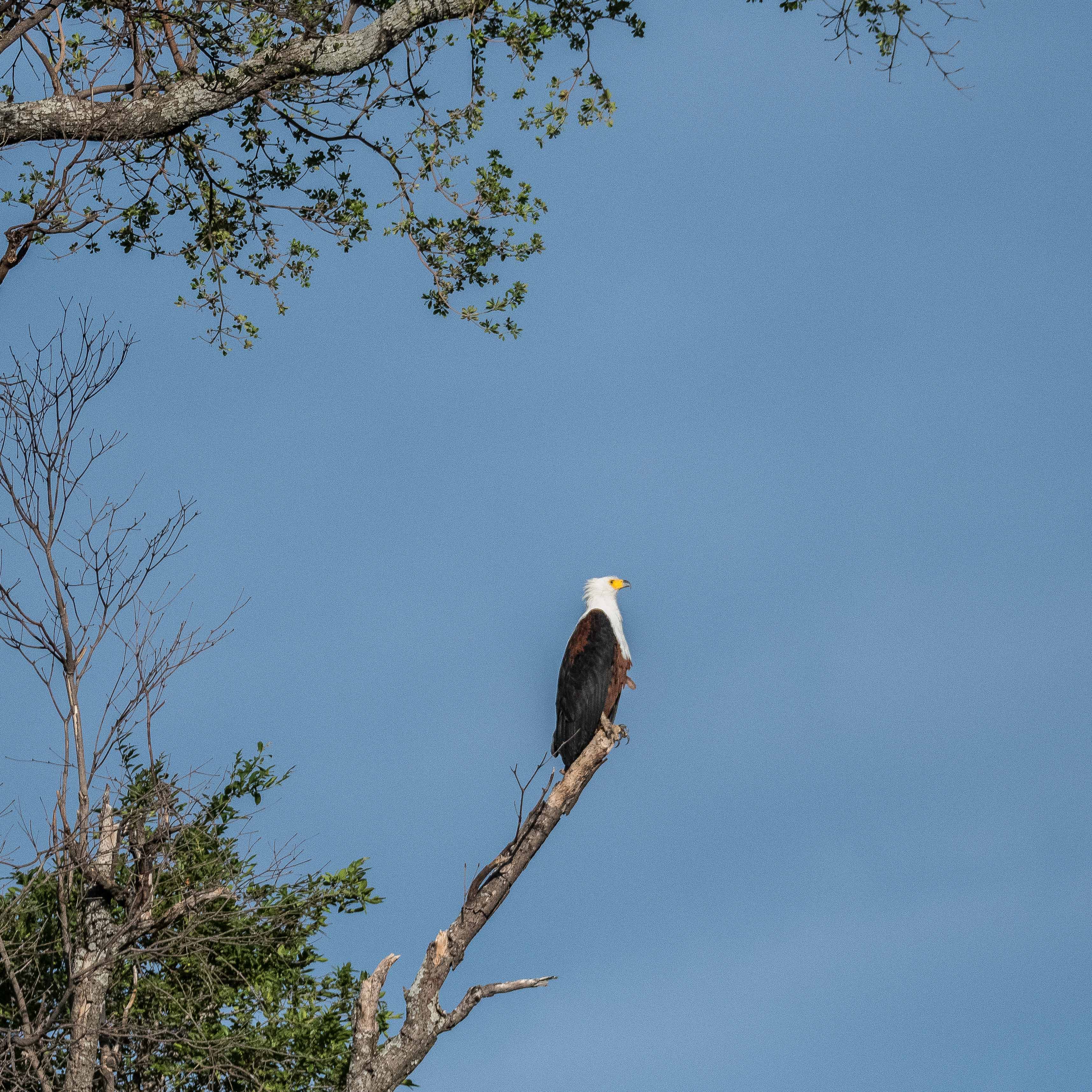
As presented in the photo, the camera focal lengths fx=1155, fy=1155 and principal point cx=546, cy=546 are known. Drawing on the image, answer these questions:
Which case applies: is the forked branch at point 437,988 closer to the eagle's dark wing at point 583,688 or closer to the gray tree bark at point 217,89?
the eagle's dark wing at point 583,688

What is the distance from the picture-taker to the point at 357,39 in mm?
9430

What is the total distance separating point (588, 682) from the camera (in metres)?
10.7

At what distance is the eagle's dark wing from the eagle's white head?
15cm

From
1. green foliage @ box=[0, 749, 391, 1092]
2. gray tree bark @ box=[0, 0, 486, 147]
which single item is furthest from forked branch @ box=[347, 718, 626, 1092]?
gray tree bark @ box=[0, 0, 486, 147]

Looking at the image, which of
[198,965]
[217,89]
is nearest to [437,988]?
[198,965]

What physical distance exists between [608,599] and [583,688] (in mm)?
1616

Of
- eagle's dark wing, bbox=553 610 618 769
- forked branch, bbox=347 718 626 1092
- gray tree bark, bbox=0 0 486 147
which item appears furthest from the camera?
eagle's dark wing, bbox=553 610 618 769

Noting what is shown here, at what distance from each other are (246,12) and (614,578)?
648cm

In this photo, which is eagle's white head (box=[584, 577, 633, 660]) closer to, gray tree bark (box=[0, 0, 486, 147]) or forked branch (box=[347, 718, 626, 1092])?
forked branch (box=[347, 718, 626, 1092])

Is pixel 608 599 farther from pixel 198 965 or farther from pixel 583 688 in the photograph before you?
pixel 198 965

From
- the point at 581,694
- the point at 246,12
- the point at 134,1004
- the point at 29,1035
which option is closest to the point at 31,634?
the point at 29,1035

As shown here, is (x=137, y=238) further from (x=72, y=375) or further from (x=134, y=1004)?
(x=134, y=1004)

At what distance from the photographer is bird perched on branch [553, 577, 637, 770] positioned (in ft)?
34.5

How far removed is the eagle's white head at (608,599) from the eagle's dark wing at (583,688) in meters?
0.15
